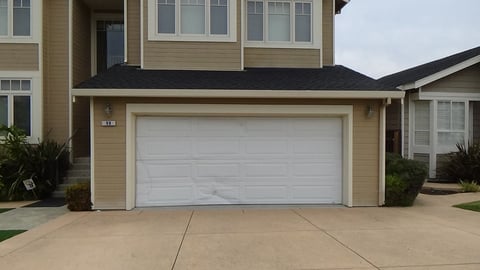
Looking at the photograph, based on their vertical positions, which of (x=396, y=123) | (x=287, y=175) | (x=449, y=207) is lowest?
(x=449, y=207)

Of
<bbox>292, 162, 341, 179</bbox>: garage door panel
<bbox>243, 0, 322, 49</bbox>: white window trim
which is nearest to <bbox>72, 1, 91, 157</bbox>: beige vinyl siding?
<bbox>243, 0, 322, 49</bbox>: white window trim

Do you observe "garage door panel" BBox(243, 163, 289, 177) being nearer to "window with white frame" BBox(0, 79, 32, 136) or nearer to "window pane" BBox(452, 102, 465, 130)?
"window with white frame" BBox(0, 79, 32, 136)

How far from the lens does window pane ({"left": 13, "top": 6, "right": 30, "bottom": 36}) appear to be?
12031mm

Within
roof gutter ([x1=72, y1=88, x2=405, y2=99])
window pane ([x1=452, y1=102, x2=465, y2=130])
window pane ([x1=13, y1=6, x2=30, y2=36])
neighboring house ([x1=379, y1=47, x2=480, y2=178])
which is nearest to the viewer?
roof gutter ([x1=72, y1=88, x2=405, y2=99])

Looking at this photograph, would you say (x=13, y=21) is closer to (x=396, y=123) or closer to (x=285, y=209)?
(x=285, y=209)

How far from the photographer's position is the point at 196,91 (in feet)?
30.6

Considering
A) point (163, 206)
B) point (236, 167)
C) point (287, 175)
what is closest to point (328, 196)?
point (287, 175)

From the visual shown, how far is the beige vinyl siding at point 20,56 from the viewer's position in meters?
11.9

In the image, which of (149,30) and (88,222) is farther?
(149,30)

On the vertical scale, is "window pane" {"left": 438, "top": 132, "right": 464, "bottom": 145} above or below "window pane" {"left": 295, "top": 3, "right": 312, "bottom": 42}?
below

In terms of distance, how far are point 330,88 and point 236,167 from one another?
2.93m

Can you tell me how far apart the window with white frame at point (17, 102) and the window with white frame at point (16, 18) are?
1.40 metres

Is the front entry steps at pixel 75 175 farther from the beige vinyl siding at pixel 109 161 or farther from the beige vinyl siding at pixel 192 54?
the beige vinyl siding at pixel 192 54

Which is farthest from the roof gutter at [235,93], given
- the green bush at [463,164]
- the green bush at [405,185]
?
the green bush at [463,164]
